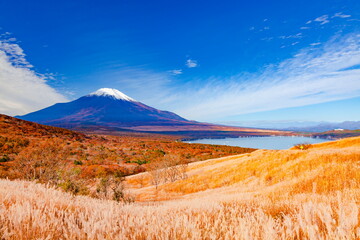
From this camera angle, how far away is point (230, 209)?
313 cm

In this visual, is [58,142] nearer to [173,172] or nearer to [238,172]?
[173,172]

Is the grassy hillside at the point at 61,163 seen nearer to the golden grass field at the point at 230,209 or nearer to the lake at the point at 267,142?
the golden grass field at the point at 230,209

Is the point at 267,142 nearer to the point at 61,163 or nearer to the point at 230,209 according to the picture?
the point at 61,163

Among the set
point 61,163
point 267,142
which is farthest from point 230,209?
point 267,142

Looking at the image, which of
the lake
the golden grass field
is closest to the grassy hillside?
the golden grass field

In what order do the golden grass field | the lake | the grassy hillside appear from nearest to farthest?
the golden grass field, the grassy hillside, the lake

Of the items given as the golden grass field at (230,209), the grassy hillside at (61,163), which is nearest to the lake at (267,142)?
the grassy hillside at (61,163)

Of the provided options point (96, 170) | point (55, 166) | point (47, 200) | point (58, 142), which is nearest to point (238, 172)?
point (47, 200)

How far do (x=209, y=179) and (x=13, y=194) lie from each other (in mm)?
11804

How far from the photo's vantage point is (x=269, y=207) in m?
3.18

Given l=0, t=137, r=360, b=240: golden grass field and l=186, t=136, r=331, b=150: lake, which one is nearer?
l=0, t=137, r=360, b=240: golden grass field

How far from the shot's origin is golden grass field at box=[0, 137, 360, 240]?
1.76m

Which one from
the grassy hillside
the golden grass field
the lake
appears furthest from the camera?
the lake

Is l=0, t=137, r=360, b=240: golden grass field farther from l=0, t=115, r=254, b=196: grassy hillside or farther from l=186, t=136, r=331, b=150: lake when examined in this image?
l=186, t=136, r=331, b=150: lake
